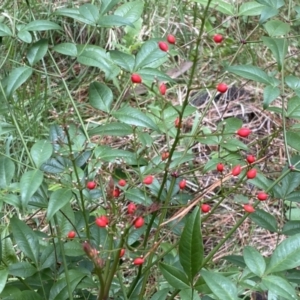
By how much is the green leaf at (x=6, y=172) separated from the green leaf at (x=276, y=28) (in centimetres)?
55

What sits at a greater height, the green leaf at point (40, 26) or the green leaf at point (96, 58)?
the green leaf at point (40, 26)

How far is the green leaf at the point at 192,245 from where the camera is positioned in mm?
860

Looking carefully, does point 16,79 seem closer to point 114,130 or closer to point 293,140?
point 114,130

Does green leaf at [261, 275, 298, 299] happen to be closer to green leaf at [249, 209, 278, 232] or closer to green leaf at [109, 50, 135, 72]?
green leaf at [249, 209, 278, 232]

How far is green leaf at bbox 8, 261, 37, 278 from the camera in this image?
40.6 inches

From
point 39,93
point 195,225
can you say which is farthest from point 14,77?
point 39,93

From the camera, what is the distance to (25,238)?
107cm

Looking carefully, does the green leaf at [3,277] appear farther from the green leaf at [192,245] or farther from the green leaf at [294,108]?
the green leaf at [294,108]

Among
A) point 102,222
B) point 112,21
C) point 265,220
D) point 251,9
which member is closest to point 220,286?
point 102,222

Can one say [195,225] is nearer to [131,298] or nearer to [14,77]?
[131,298]

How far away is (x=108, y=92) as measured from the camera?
113 centimetres

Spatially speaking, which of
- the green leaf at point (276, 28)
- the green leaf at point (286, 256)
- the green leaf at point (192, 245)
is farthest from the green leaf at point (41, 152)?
the green leaf at point (276, 28)

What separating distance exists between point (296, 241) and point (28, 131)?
1502mm

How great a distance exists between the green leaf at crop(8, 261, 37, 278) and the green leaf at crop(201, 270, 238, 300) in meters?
0.34
